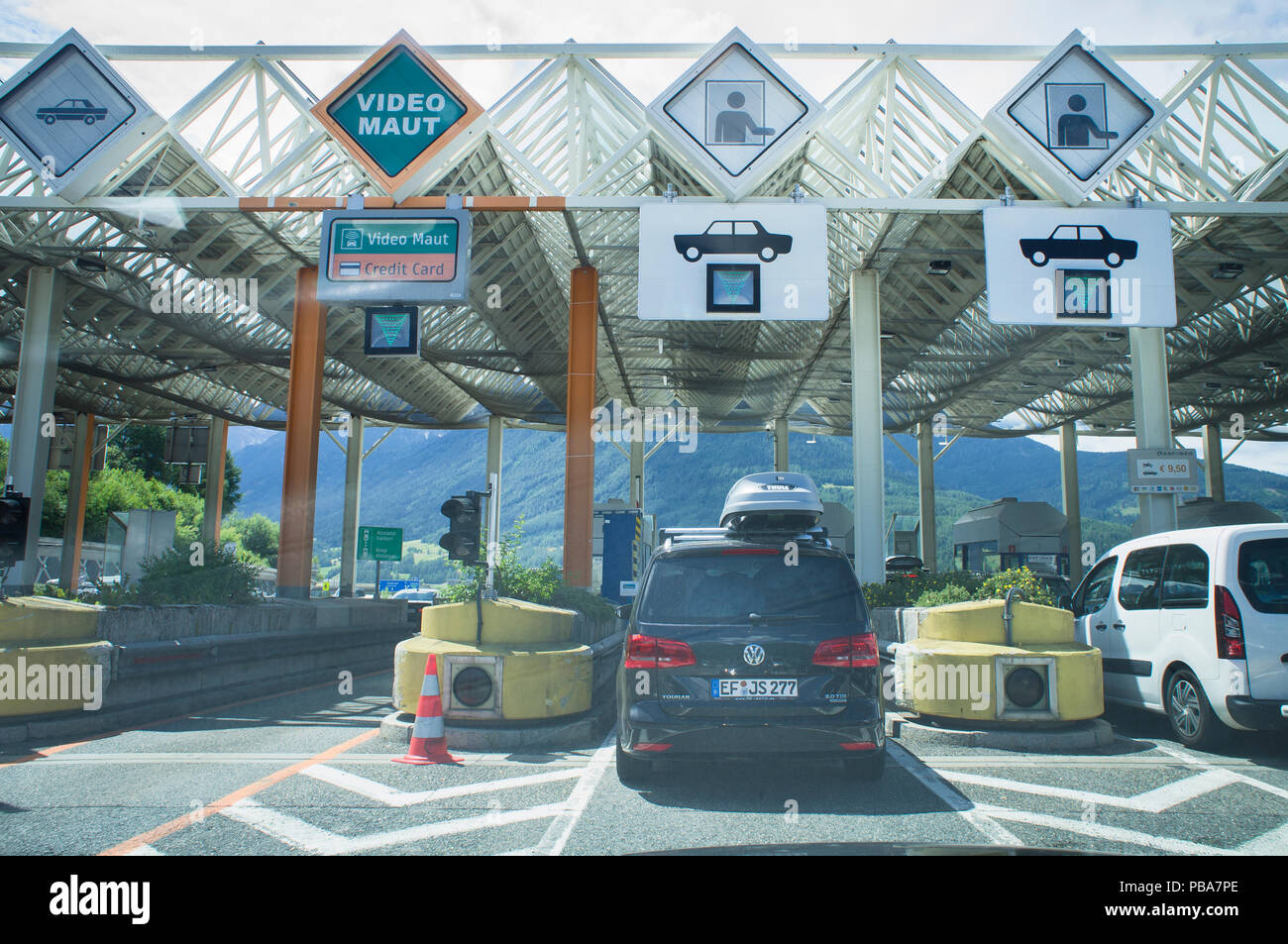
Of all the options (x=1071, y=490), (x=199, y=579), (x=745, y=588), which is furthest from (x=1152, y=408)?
(x=1071, y=490)

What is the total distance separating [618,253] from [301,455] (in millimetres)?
8853

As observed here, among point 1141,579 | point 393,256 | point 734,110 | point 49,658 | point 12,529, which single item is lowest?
point 49,658

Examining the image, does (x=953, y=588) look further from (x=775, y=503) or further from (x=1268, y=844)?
(x=1268, y=844)

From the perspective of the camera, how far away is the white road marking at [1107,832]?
4266 mm

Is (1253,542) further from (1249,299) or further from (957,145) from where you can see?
(1249,299)

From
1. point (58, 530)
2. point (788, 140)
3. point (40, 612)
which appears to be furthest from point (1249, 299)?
point (58, 530)

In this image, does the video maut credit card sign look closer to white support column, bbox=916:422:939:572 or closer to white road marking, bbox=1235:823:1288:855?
white road marking, bbox=1235:823:1288:855

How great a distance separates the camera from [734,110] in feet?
46.9

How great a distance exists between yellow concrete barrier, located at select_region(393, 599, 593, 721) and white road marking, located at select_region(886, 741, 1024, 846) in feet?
9.31

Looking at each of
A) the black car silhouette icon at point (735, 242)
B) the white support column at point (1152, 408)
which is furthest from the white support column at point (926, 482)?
the black car silhouette icon at point (735, 242)

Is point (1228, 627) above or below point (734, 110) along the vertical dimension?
below

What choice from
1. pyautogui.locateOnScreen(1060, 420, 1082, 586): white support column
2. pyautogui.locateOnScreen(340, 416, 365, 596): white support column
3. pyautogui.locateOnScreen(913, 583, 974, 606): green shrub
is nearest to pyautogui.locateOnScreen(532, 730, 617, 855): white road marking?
pyautogui.locateOnScreen(913, 583, 974, 606): green shrub

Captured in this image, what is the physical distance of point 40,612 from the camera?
314 inches
